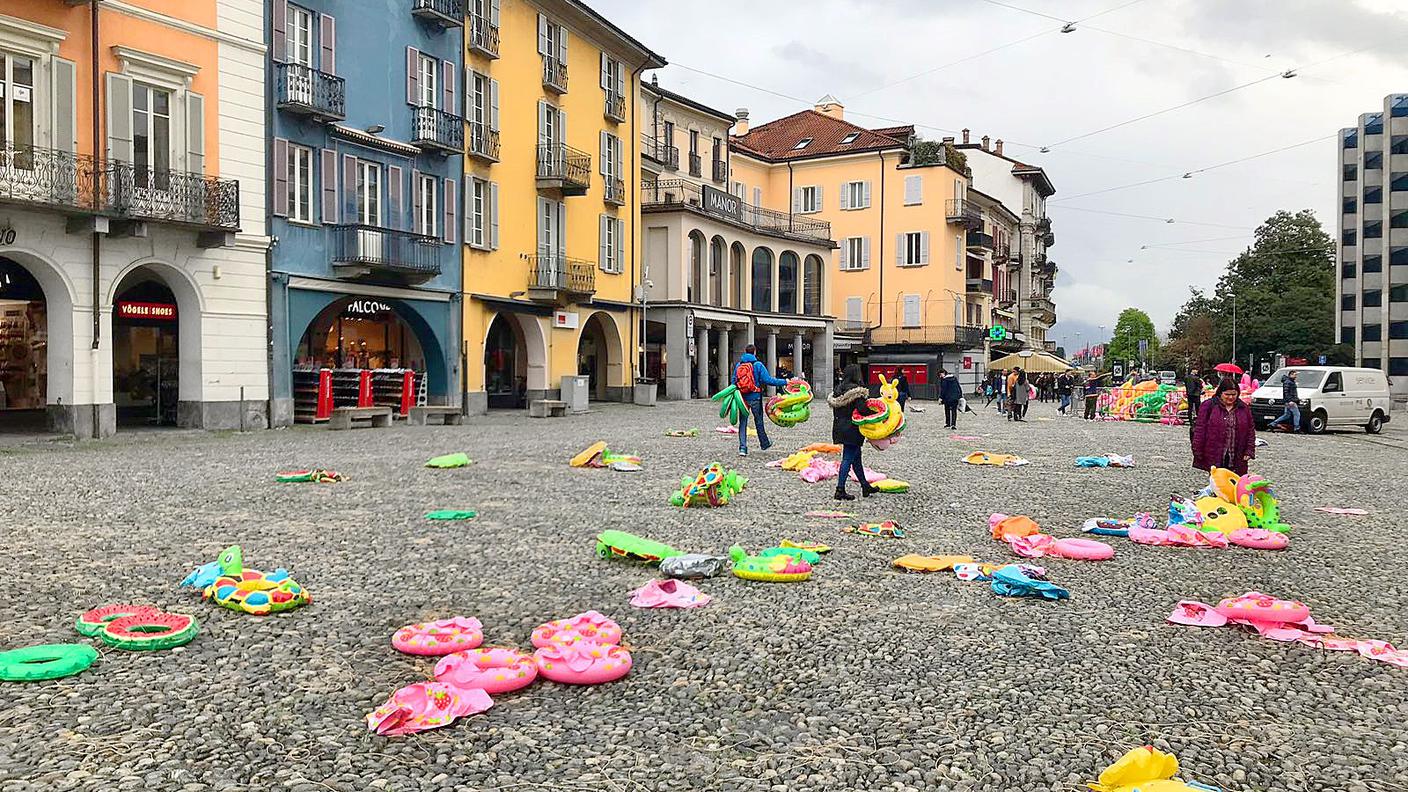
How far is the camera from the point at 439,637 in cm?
615

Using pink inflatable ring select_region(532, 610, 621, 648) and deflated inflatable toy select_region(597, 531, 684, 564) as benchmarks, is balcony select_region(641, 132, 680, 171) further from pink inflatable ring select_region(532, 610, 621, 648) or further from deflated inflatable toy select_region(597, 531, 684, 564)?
pink inflatable ring select_region(532, 610, 621, 648)

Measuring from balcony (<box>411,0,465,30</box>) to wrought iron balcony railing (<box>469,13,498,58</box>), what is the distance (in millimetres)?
940

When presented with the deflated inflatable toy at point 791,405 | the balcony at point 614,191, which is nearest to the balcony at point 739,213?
Answer: the balcony at point 614,191

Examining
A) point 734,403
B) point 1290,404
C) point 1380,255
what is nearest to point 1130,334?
point 1380,255

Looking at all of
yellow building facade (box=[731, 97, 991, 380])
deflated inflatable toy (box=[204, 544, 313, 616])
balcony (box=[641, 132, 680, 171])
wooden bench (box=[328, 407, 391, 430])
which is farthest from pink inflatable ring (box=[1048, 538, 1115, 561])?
yellow building facade (box=[731, 97, 991, 380])

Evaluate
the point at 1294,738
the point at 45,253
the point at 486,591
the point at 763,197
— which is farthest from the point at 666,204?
the point at 1294,738

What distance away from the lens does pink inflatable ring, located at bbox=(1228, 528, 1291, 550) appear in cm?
990

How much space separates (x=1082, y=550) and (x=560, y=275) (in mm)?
28130

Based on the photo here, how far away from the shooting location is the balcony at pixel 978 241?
6631 centimetres

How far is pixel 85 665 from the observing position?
5.60 m

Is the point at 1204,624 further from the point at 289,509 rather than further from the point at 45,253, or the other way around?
the point at 45,253

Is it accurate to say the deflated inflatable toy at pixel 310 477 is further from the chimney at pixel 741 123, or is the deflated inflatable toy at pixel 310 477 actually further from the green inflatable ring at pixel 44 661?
the chimney at pixel 741 123

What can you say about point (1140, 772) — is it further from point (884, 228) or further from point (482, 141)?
point (884, 228)

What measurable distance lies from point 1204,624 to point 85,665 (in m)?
6.62
